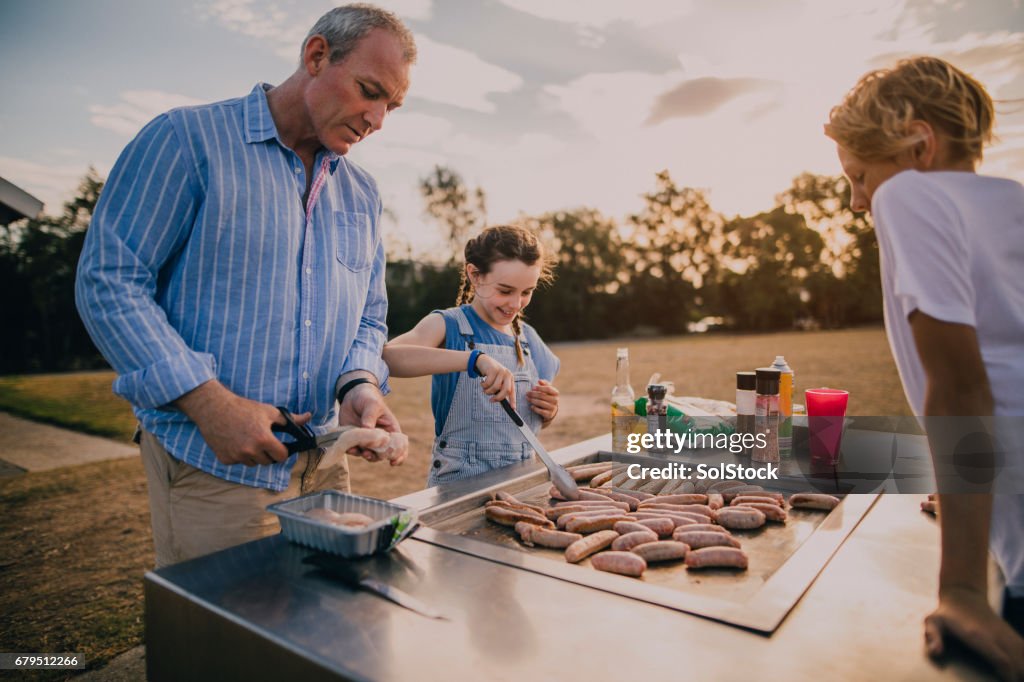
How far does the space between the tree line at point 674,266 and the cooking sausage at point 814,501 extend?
1270 inches

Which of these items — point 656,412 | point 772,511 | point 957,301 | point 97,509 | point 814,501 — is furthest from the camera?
point 97,509

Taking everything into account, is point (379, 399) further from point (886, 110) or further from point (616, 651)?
point (886, 110)

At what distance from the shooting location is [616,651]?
1.18 m

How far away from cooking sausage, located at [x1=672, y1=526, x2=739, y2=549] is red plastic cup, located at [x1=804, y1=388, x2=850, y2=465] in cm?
111

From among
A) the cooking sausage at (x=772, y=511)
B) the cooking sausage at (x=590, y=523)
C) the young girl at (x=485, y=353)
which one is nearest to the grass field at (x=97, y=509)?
the young girl at (x=485, y=353)

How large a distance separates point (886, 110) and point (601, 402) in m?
13.2

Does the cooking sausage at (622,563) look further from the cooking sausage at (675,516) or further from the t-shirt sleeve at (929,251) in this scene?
the t-shirt sleeve at (929,251)

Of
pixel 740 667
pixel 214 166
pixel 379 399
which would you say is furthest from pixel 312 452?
Result: pixel 740 667

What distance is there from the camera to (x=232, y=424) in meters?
1.65

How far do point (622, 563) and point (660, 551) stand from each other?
0.16 metres

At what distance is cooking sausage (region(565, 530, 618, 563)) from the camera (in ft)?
5.75

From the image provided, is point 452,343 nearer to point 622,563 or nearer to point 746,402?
point 746,402

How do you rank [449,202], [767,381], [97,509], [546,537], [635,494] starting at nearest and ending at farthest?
[546,537] < [635,494] < [767,381] < [97,509] < [449,202]

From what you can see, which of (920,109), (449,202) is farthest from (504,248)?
(449,202)
